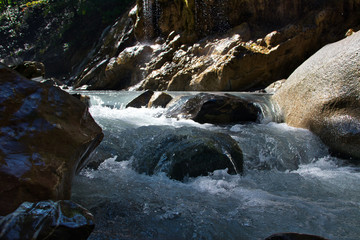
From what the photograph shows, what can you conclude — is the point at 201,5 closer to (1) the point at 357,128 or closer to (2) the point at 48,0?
(1) the point at 357,128

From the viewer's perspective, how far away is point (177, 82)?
12.1 metres

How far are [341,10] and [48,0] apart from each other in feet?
72.6

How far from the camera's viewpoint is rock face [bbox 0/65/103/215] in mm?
1607

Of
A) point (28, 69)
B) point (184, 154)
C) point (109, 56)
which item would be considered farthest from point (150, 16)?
point (184, 154)

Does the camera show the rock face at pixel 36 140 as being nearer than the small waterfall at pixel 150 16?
Yes

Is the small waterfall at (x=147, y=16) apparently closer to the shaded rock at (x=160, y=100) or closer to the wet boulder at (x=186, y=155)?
the shaded rock at (x=160, y=100)

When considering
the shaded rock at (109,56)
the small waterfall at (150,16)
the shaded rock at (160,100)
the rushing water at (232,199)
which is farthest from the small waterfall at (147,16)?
the rushing water at (232,199)

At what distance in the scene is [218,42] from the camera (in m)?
12.1

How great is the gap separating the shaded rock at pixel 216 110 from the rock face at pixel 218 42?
4.51 metres

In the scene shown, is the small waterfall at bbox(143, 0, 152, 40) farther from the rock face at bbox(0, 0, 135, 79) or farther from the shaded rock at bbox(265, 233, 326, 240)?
the shaded rock at bbox(265, 233, 326, 240)

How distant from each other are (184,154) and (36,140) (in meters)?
1.63

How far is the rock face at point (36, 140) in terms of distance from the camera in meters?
1.61

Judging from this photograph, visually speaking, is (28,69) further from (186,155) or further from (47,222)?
(47,222)

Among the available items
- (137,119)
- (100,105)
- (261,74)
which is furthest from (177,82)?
(137,119)
